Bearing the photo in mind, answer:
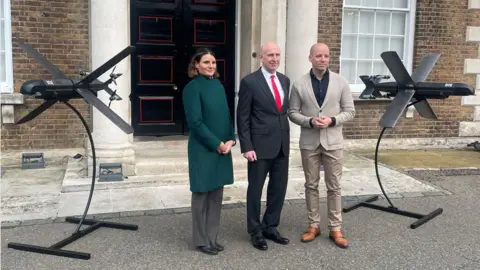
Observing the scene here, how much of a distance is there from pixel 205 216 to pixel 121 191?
2.17 meters

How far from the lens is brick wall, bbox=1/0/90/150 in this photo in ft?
24.5

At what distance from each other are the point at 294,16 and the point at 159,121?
122 inches

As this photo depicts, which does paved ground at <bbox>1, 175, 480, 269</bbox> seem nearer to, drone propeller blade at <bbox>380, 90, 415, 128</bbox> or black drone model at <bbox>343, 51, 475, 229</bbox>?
black drone model at <bbox>343, 51, 475, 229</bbox>

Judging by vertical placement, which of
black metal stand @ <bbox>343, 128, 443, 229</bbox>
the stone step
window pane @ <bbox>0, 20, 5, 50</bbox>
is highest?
window pane @ <bbox>0, 20, 5, 50</bbox>

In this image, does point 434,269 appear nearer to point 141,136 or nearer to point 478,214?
point 478,214

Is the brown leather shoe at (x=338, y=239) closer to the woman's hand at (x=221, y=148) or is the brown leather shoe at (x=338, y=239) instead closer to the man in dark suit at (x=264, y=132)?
the man in dark suit at (x=264, y=132)

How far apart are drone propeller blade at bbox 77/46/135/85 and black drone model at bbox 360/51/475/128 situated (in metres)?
2.58

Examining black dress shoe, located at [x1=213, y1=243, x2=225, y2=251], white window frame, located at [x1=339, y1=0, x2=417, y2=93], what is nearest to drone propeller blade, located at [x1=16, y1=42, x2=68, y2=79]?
black dress shoe, located at [x1=213, y1=243, x2=225, y2=251]

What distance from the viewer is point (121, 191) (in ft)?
19.9

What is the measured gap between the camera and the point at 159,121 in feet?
28.2

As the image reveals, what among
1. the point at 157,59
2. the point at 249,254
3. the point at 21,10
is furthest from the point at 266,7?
the point at 249,254

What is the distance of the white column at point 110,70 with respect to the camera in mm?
6359

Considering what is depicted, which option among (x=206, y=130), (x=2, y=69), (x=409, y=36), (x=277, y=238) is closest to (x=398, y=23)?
(x=409, y=36)

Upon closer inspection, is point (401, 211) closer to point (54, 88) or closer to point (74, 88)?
point (74, 88)
